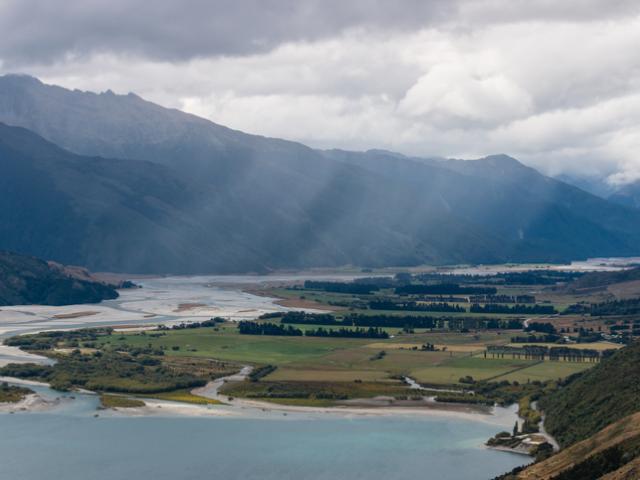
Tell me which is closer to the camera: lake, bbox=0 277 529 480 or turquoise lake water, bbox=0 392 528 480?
turquoise lake water, bbox=0 392 528 480

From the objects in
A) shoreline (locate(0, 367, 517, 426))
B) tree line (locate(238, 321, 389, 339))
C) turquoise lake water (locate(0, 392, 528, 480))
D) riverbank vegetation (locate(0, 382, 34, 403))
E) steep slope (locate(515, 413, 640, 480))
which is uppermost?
tree line (locate(238, 321, 389, 339))

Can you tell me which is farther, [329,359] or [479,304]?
[479,304]

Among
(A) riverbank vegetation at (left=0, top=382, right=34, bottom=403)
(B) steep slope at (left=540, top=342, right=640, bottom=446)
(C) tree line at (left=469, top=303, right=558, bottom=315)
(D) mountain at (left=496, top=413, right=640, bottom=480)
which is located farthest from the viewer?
(C) tree line at (left=469, top=303, right=558, bottom=315)

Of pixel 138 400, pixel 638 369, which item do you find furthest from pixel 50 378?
pixel 638 369

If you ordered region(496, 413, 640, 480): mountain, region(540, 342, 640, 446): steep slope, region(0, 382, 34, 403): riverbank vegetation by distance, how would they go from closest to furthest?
1. region(496, 413, 640, 480): mountain
2. region(540, 342, 640, 446): steep slope
3. region(0, 382, 34, 403): riverbank vegetation

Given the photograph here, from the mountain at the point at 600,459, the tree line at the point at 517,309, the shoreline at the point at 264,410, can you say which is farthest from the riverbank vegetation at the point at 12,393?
the tree line at the point at 517,309

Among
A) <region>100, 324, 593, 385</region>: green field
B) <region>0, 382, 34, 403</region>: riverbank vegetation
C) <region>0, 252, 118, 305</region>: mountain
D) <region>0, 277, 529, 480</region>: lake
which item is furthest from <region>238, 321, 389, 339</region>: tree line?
<region>0, 252, 118, 305</region>: mountain

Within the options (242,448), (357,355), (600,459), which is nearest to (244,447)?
(242,448)

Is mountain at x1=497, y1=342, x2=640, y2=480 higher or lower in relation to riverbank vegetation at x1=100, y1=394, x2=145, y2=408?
higher

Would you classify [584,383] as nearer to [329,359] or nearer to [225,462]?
[225,462]

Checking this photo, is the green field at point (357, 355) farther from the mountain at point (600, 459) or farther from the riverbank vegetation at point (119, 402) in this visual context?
the mountain at point (600, 459)

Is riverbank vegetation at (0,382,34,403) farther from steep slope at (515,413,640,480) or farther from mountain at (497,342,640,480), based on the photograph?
steep slope at (515,413,640,480)
